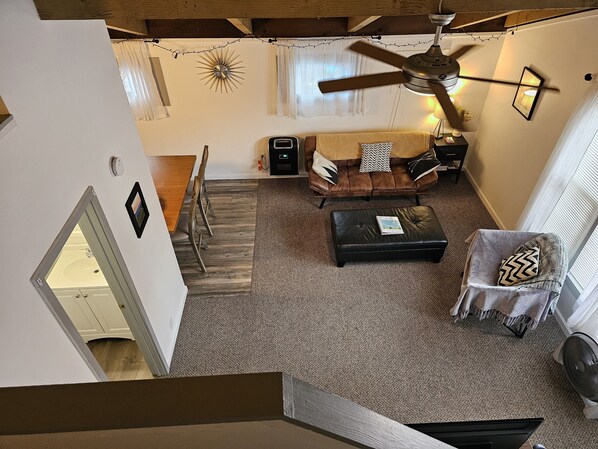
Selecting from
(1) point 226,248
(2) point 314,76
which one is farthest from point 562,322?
(2) point 314,76

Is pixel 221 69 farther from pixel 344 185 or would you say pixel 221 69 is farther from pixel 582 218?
pixel 582 218

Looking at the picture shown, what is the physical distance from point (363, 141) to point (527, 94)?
199cm

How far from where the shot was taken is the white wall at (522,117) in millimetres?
3504

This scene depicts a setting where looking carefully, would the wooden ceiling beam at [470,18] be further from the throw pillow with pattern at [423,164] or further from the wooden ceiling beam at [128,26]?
the wooden ceiling beam at [128,26]

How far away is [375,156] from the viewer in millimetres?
5230

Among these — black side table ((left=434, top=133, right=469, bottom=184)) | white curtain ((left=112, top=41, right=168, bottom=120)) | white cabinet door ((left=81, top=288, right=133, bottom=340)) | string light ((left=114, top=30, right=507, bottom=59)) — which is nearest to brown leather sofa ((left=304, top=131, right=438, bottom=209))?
black side table ((left=434, top=133, right=469, bottom=184))

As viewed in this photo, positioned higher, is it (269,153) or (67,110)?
(67,110)

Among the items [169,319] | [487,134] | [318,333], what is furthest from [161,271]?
[487,134]

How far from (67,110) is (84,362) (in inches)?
53.7

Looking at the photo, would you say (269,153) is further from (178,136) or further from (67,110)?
(67,110)

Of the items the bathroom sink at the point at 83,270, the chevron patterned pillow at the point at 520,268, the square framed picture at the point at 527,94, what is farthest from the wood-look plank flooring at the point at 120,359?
the square framed picture at the point at 527,94

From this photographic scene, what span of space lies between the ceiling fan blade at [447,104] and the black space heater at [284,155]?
345 centimetres

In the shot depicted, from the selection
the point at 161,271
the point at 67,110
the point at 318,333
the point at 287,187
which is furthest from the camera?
the point at 287,187

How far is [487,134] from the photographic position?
5238mm
